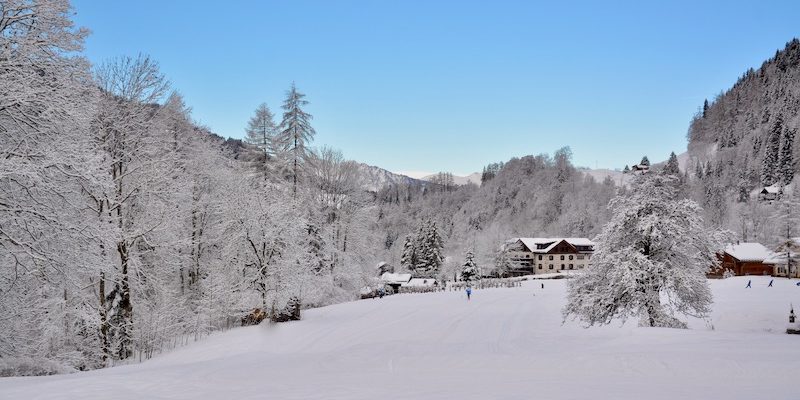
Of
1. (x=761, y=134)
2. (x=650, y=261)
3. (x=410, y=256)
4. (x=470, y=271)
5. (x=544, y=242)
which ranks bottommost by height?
(x=470, y=271)

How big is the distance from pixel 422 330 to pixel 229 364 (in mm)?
12036

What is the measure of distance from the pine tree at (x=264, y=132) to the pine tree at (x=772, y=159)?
13828 cm

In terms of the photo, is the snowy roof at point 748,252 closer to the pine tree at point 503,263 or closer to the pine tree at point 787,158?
the pine tree at point 503,263

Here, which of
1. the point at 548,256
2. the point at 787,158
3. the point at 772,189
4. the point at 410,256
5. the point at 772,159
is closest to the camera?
the point at 410,256

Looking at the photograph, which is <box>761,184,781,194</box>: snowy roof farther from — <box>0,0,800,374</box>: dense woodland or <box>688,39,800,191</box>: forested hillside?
<box>0,0,800,374</box>: dense woodland

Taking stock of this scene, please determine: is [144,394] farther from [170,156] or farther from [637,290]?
[637,290]

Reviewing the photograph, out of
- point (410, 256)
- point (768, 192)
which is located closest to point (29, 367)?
point (410, 256)

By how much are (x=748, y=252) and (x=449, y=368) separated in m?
80.2

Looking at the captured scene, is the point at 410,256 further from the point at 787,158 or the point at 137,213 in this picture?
the point at 787,158

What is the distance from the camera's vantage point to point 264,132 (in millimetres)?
31219

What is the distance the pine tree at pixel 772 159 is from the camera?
121 metres

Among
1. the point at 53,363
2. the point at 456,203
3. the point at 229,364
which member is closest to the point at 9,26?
the point at 53,363

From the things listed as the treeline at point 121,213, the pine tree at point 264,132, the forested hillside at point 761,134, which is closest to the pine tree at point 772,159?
the forested hillside at point 761,134

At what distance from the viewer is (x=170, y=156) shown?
58.0ft
